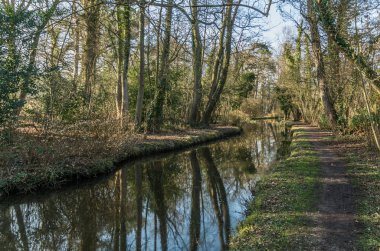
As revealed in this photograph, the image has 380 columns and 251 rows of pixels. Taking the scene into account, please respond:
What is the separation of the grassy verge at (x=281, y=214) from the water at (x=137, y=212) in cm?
61

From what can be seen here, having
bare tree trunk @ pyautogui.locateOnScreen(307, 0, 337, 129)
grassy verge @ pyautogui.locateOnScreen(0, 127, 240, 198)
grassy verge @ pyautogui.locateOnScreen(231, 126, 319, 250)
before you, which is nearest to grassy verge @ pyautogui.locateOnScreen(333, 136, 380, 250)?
grassy verge @ pyautogui.locateOnScreen(231, 126, 319, 250)

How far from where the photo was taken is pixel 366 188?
784 cm

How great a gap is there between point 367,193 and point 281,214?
2.45 metres

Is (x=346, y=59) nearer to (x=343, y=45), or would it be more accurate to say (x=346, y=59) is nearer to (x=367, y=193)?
(x=343, y=45)

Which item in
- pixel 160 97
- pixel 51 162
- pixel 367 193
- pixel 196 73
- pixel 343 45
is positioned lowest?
pixel 367 193

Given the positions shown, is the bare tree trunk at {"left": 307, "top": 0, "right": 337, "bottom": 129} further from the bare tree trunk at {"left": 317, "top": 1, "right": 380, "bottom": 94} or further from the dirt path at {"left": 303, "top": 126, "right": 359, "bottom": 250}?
the dirt path at {"left": 303, "top": 126, "right": 359, "bottom": 250}

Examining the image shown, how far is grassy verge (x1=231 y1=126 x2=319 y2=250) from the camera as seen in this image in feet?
17.2

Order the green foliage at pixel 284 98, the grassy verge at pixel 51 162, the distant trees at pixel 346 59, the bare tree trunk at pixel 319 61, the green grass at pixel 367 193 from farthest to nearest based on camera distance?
the green foliage at pixel 284 98
the bare tree trunk at pixel 319 61
the distant trees at pixel 346 59
the grassy verge at pixel 51 162
the green grass at pixel 367 193

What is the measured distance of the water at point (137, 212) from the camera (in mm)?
6496

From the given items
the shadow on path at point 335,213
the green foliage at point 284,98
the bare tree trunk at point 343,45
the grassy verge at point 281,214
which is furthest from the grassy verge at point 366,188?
the green foliage at point 284,98

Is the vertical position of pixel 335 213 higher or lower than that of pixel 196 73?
lower

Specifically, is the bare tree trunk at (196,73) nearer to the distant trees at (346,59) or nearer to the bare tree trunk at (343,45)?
the distant trees at (346,59)

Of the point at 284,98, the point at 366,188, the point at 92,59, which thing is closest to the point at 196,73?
the point at 92,59

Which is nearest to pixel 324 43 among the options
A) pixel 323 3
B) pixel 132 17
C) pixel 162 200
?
pixel 323 3
